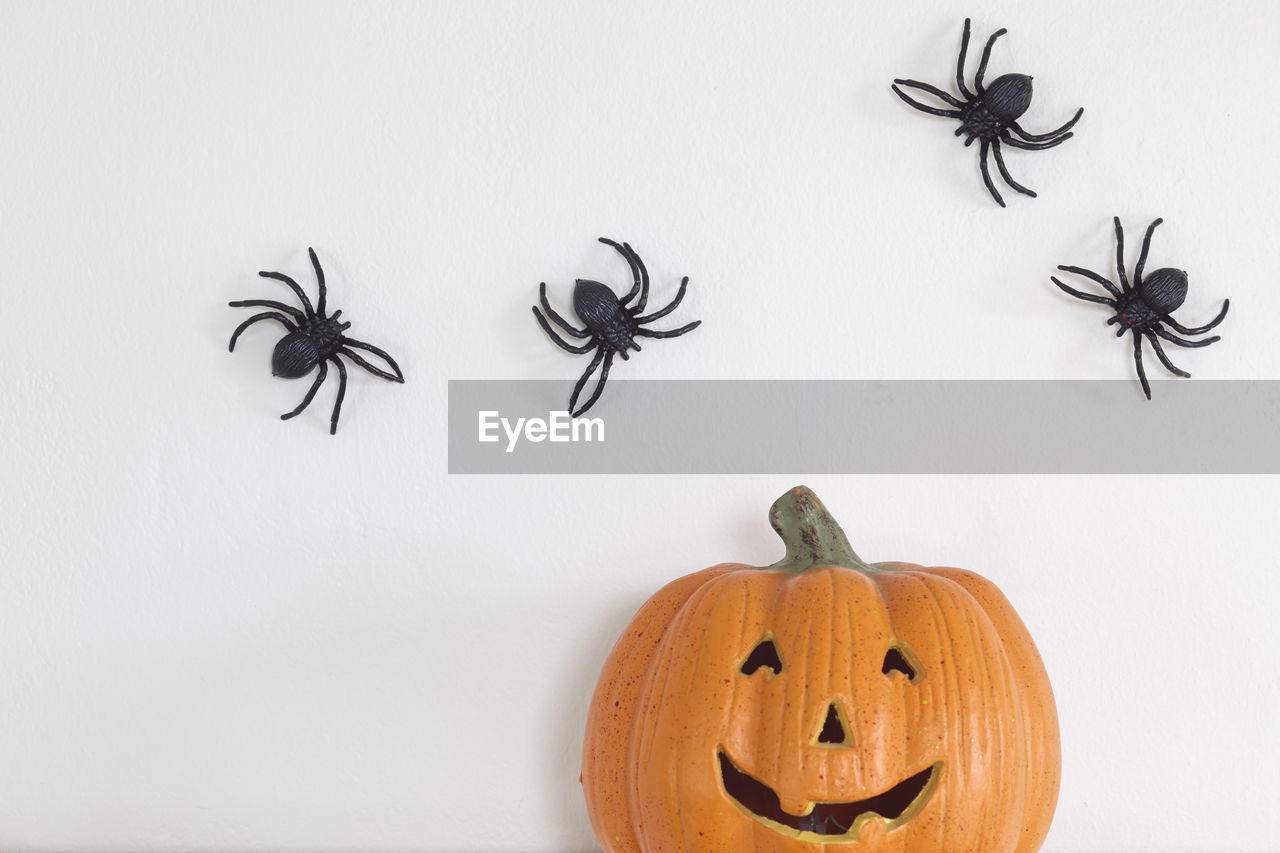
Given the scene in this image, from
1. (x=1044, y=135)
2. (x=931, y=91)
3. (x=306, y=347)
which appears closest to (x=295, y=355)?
(x=306, y=347)

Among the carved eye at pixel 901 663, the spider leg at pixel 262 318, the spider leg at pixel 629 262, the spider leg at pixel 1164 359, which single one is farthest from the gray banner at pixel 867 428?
the carved eye at pixel 901 663

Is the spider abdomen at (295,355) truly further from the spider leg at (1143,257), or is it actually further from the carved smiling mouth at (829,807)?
the spider leg at (1143,257)

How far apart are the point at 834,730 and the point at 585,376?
1.69ft

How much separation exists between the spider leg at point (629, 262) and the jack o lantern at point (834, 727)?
40 cm

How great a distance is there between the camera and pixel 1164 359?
1.15 metres

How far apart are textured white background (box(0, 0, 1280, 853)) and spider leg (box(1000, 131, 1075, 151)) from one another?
0.04 m

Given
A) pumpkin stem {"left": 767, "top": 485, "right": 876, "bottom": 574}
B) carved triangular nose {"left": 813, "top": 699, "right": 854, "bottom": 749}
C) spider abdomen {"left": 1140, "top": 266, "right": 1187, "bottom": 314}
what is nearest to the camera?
carved triangular nose {"left": 813, "top": 699, "right": 854, "bottom": 749}

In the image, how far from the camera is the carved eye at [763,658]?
2.94ft

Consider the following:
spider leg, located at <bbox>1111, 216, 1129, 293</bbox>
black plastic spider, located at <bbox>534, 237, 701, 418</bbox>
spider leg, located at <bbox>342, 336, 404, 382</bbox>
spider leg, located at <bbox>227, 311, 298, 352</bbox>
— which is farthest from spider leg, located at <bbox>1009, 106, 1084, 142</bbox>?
spider leg, located at <bbox>227, 311, 298, 352</bbox>

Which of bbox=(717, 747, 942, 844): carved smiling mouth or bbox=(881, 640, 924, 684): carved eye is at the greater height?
bbox=(881, 640, 924, 684): carved eye

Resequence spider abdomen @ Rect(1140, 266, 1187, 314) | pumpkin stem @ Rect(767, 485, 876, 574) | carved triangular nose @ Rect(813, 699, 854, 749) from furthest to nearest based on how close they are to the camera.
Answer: spider abdomen @ Rect(1140, 266, 1187, 314)
pumpkin stem @ Rect(767, 485, 876, 574)
carved triangular nose @ Rect(813, 699, 854, 749)

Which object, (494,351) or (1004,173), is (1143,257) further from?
(494,351)

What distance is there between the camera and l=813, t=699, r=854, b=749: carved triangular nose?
832mm

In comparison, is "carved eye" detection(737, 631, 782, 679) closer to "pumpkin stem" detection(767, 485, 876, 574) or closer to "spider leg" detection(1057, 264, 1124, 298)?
"pumpkin stem" detection(767, 485, 876, 574)
